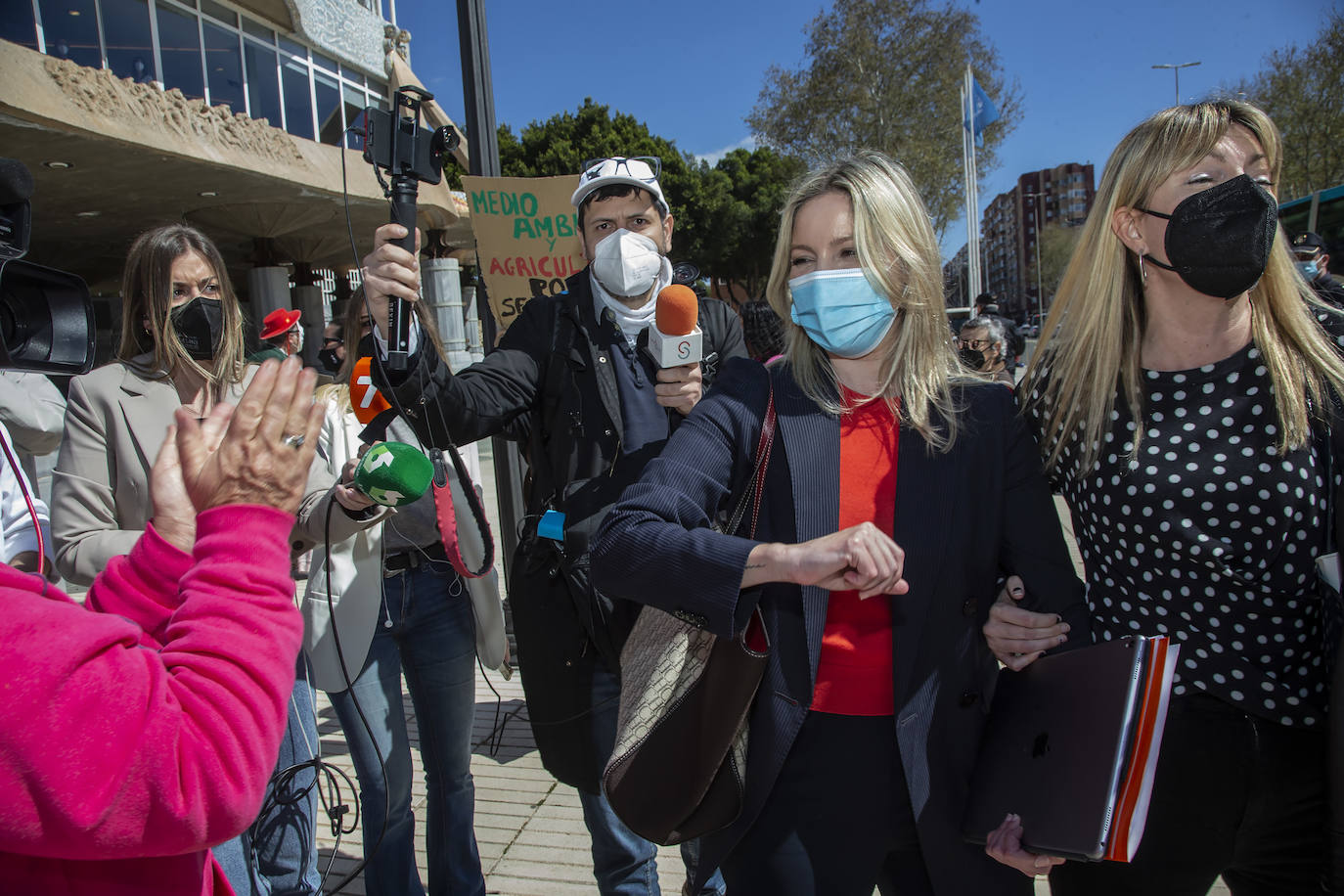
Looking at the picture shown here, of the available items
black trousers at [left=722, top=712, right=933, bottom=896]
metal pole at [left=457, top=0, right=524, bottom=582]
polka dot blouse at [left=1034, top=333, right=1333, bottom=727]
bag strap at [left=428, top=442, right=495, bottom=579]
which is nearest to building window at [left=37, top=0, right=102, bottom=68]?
metal pole at [left=457, top=0, right=524, bottom=582]

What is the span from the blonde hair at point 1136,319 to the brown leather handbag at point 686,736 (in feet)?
2.90

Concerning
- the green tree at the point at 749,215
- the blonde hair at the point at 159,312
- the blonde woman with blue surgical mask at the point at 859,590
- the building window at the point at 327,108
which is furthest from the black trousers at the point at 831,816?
the green tree at the point at 749,215

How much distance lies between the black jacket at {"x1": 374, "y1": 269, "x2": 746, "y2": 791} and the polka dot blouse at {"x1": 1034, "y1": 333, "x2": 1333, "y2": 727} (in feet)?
3.46

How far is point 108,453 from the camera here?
2211 millimetres

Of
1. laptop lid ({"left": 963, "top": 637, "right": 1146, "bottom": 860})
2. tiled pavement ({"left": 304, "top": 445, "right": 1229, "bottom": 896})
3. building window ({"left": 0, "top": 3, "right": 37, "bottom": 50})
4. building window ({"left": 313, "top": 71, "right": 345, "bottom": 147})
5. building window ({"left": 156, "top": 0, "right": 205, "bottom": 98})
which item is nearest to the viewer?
laptop lid ({"left": 963, "top": 637, "right": 1146, "bottom": 860})

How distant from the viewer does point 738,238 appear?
39.2m

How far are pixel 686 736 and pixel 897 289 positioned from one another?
1.00 meters

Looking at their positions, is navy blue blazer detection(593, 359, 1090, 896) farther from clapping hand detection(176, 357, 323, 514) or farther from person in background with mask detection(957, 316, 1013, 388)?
person in background with mask detection(957, 316, 1013, 388)

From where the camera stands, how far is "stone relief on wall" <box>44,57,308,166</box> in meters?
12.2

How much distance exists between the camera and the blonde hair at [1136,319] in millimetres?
1686

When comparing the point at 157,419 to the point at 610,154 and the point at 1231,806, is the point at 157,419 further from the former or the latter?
the point at 610,154

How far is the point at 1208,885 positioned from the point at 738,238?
39.1m

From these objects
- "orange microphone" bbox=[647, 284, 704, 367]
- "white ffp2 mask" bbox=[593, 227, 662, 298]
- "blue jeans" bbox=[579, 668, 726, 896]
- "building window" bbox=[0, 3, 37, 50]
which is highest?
"building window" bbox=[0, 3, 37, 50]

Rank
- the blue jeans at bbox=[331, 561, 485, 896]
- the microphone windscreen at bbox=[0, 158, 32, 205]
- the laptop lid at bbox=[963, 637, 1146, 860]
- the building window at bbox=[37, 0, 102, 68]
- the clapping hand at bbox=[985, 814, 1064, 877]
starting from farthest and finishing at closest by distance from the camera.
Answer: the building window at bbox=[37, 0, 102, 68]
the blue jeans at bbox=[331, 561, 485, 896]
the clapping hand at bbox=[985, 814, 1064, 877]
the laptop lid at bbox=[963, 637, 1146, 860]
the microphone windscreen at bbox=[0, 158, 32, 205]
